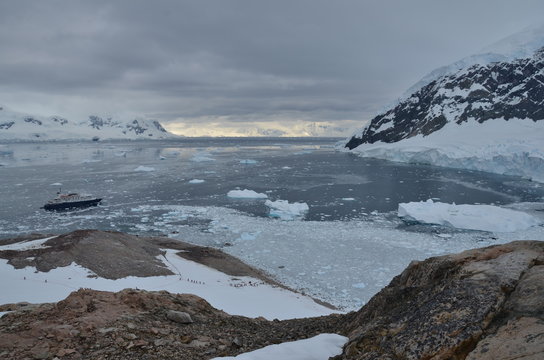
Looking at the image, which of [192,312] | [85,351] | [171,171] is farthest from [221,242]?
[171,171]

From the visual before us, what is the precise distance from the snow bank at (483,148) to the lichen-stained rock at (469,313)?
67.4 meters

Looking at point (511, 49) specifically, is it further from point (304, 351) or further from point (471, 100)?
point (304, 351)

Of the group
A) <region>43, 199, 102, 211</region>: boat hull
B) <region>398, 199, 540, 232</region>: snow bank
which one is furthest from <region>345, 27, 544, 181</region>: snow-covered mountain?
<region>43, 199, 102, 211</region>: boat hull

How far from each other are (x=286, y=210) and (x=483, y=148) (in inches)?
2389

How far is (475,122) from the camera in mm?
100625

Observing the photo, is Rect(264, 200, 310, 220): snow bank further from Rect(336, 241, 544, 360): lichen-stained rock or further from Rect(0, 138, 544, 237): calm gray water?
Rect(336, 241, 544, 360): lichen-stained rock

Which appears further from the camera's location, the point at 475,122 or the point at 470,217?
the point at 475,122

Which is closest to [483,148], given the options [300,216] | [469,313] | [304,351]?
[300,216]

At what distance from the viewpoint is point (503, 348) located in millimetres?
3793

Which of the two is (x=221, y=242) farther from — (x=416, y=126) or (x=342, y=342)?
(x=416, y=126)

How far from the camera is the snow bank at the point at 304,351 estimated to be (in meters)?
5.27

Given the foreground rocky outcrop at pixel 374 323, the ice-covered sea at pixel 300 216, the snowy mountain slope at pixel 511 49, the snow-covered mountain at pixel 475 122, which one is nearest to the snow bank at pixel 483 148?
the snow-covered mountain at pixel 475 122

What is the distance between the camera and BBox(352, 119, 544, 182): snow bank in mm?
66938

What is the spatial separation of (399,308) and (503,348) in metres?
1.88
